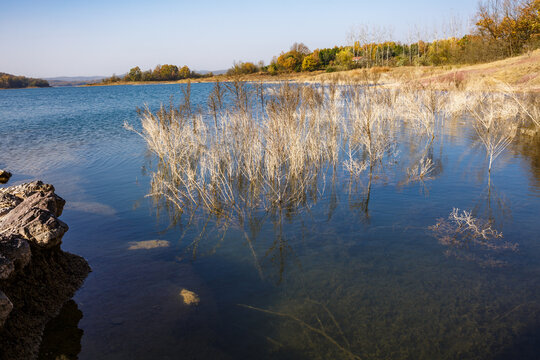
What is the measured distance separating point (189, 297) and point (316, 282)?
58.9 inches

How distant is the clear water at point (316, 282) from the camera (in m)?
3.11

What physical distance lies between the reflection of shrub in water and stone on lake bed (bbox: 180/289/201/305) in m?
3.31

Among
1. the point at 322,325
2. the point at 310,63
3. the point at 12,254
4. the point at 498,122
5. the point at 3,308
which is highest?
the point at 310,63

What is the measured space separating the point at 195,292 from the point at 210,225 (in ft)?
5.96

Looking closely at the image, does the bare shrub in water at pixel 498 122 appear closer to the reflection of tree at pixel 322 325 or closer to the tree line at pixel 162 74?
the reflection of tree at pixel 322 325

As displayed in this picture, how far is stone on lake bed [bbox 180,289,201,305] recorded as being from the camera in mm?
3691

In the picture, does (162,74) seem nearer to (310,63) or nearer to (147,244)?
(310,63)

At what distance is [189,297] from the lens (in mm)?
3766

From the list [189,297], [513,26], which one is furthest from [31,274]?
[513,26]

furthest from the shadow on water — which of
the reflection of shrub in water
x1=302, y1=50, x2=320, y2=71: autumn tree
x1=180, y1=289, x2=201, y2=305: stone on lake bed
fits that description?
x1=302, y1=50, x2=320, y2=71: autumn tree

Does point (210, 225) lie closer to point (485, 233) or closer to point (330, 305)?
point (330, 305)

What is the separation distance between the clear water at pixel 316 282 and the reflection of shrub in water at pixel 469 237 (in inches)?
4.5

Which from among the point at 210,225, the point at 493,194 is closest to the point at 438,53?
the point at 493,194

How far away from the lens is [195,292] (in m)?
3.87
